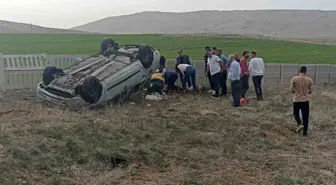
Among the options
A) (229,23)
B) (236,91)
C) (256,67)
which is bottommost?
(236,91)

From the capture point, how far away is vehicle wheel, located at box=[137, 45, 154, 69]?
1216cm

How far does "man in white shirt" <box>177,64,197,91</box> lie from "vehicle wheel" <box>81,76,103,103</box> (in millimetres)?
4472

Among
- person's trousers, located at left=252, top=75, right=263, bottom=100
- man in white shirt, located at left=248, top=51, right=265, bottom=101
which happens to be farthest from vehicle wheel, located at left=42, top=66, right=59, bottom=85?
person's trousers, located at left=252, top=75, right=263, bottom=100

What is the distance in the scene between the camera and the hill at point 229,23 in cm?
10738

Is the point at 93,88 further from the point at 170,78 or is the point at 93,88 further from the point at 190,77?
the point at 190,77

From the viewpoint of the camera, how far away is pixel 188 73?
47.4ft

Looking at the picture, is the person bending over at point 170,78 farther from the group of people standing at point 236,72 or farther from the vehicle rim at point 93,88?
the vehicle rim at point 93,88

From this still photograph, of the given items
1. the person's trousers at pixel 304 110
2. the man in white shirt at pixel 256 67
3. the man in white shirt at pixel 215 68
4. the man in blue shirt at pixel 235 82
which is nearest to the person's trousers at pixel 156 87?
the man in white shirt at pixel 215 68

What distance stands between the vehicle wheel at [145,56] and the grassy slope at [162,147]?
1656 mm

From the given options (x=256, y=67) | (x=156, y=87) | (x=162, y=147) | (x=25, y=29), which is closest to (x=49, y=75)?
(x=156, y=87)

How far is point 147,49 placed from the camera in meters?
12.3

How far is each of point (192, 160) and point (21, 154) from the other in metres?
2.35

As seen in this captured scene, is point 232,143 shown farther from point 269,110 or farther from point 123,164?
point 269,110

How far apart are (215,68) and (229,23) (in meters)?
113
